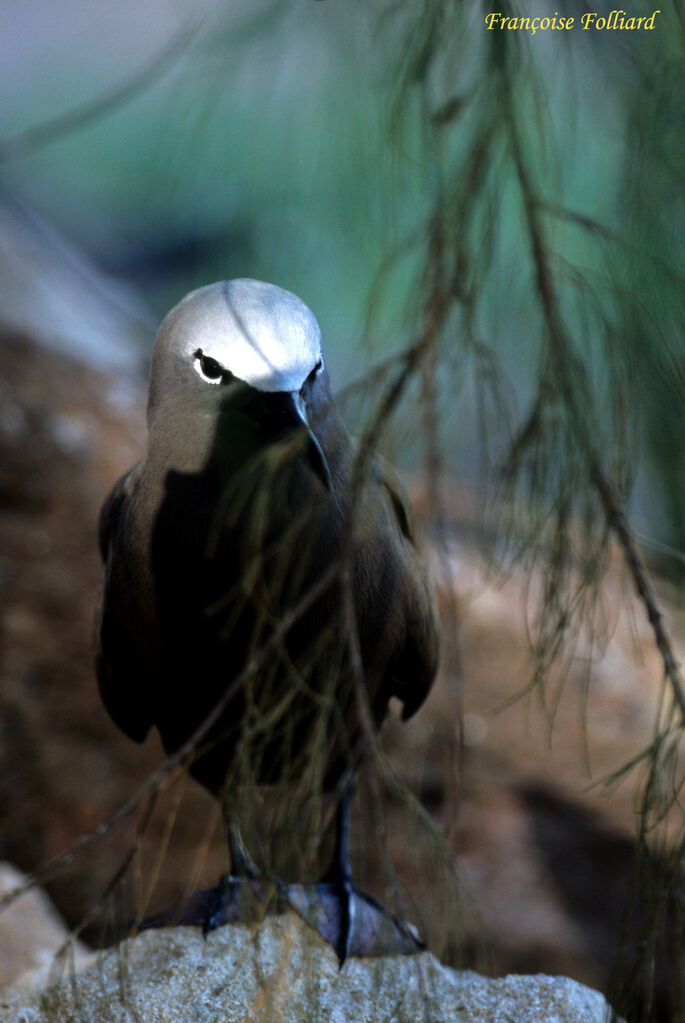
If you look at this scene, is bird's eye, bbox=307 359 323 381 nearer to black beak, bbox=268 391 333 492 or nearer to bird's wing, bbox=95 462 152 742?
black beak, bbox=268 391 333 492

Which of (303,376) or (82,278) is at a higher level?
(303,376)

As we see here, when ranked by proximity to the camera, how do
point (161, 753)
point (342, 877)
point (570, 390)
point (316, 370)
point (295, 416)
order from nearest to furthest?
point (570, 390), point (295, 416), point (316, 370), point (342, 877), point (161, 753)

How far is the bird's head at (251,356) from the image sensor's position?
1.59 m

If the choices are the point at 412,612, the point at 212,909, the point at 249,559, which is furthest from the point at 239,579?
the point at 212,909

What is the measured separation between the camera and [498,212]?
1375 millimetres

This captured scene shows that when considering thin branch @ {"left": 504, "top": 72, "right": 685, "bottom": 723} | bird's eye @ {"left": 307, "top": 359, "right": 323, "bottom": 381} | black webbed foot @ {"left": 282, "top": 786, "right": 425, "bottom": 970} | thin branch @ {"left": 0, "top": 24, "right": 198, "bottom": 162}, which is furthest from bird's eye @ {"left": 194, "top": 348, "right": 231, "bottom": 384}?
black webbed foot @ {"left": 282, "top": 786, "right": 425, "bottom": 970}

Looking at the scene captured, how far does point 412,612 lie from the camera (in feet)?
7.05

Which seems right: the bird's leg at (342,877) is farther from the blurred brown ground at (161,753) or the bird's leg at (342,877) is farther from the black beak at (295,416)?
the blurred brown ground at (161,753)

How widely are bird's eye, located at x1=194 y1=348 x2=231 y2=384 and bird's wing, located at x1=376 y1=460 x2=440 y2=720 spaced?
45 centimetres

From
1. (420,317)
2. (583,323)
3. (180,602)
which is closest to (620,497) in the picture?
(583,323)

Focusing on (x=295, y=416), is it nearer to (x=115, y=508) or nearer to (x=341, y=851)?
(x=115, y=508)

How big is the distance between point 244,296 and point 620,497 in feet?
2.25

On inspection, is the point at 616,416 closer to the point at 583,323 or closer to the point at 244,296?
the point at 583,323

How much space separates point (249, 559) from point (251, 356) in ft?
1.07
